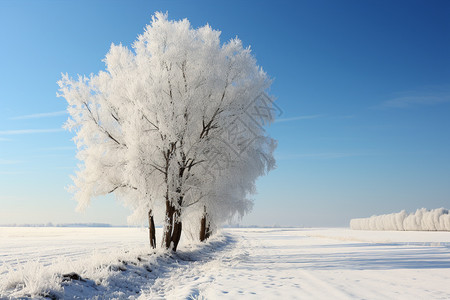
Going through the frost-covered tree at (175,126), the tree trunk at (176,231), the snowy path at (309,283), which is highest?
the frost-covered tree at (175,126)

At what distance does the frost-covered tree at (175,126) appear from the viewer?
16.5 meters

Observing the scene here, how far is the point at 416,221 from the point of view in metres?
95.9

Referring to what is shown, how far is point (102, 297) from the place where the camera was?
26.2ft

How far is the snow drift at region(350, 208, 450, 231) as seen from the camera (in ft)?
284

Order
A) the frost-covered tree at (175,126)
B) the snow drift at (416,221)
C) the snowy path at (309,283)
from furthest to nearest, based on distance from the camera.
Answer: the snow drift at (416,221) → the frost-covered tree at (175,126) → the snowy path at (309,283)

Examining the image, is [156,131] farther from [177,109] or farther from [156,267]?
[156,267]

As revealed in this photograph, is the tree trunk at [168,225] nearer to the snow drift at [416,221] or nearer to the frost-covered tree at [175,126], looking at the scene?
the frost-covered tree at [175,126]

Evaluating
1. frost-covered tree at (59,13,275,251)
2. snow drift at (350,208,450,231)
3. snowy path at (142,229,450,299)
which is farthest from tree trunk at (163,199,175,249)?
snow drift at (350,208,450,231)

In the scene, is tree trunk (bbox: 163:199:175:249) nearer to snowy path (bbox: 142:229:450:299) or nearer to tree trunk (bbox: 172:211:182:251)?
tree trunk (bbox: 172:211:182:251)

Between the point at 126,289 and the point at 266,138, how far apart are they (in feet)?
37.2

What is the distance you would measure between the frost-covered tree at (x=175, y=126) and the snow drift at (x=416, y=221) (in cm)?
8492

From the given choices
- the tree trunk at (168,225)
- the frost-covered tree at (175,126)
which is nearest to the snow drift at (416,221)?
the frost-covered tree at (175,126)

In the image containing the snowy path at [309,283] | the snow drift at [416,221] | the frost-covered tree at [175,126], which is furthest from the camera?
the snow drift at [416,221]

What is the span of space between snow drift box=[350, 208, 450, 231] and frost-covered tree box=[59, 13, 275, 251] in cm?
8492
